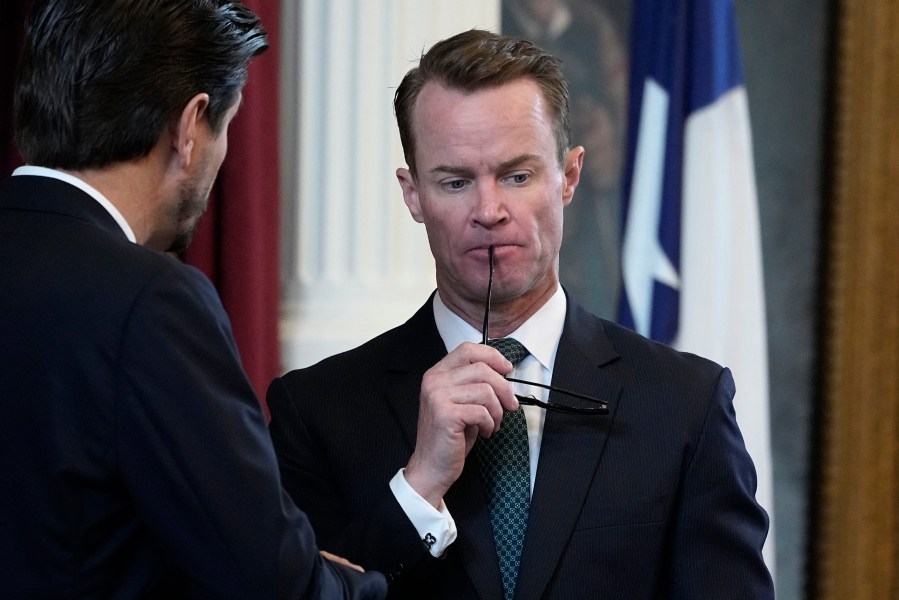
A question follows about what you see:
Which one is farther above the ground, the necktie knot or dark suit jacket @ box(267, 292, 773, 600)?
the necktie knot

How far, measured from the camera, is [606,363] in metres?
1.96

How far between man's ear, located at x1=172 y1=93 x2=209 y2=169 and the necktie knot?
67 centimetres

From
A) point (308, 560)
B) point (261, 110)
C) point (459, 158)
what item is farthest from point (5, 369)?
point (261, 110)

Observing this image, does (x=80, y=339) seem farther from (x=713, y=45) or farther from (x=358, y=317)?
(x=713, y=45)

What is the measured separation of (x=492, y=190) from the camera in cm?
192

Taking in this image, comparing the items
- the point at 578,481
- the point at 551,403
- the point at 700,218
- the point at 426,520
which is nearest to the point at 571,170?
the point at 551,403

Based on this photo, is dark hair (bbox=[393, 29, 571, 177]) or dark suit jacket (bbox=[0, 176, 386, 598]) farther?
dark hair (bbox=[393, 29, 571, 177])

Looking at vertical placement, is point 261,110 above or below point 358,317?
above

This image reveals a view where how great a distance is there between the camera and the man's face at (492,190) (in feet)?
6.27

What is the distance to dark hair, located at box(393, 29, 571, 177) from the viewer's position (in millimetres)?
1996

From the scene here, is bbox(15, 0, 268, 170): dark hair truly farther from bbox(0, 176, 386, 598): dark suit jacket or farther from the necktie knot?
the necktie knot

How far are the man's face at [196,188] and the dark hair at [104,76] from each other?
0.21 ft

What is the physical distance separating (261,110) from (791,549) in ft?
8.13

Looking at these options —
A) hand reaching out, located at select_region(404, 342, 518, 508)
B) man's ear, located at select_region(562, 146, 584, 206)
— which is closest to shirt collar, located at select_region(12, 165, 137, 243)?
hand reaching out, located at select_region(404, 342, 518, 508)
